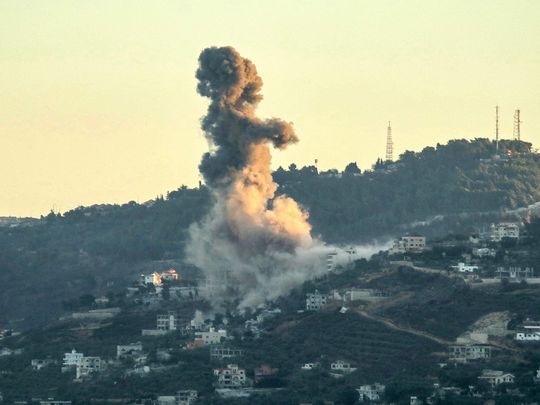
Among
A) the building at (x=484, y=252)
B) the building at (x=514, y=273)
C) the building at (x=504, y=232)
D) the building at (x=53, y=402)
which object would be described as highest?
the building at (x=504, y=232)

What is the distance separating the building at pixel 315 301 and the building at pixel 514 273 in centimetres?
779

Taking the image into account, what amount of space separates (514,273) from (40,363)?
834 inches

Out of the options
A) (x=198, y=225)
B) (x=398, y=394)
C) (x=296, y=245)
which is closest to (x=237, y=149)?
(x=296, y=245)

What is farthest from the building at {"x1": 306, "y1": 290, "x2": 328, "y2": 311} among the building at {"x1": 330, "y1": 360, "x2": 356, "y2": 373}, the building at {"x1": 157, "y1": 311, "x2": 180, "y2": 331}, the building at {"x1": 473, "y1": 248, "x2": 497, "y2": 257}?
the building at {"x1": 330, "y1": 360, "x2": 356, "y2": 373}

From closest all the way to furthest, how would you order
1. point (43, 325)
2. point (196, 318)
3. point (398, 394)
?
point (398, 394) < point (196, 318) < point (43, 325)

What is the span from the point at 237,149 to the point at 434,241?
38.8 ft

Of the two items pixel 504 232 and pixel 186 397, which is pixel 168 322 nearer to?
pixel 186 397

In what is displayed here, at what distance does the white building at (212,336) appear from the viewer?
503 feet

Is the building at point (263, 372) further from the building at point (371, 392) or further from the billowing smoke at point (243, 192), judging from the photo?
the billowing smoke at point (243, 192)

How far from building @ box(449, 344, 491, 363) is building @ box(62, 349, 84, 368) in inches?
733

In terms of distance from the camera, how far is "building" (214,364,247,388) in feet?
474

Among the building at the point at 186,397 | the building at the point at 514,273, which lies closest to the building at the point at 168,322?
the building at the point at 514,273

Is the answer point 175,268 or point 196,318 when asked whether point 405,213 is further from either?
point 196,318

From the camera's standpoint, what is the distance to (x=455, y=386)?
137250mm
